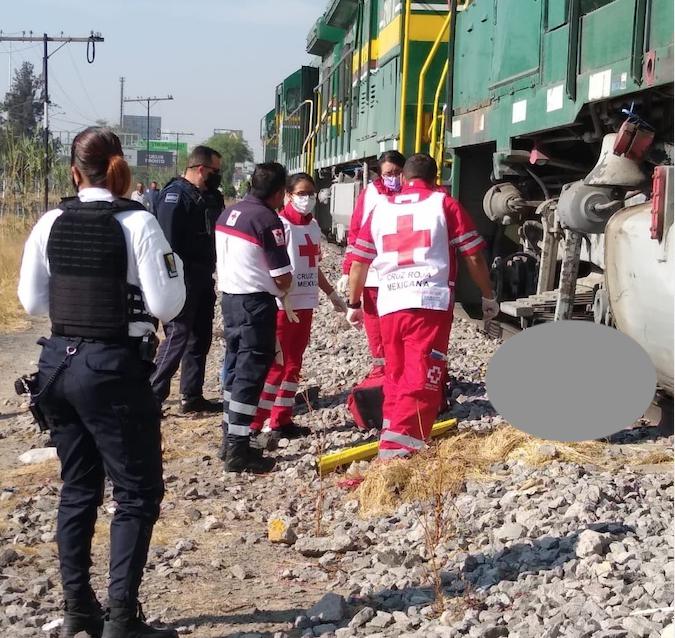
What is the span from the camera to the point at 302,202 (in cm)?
681

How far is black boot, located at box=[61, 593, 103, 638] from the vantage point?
3627 mm

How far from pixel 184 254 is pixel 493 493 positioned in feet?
10.5

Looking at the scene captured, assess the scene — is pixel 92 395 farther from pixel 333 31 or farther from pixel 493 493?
pixel 333 31

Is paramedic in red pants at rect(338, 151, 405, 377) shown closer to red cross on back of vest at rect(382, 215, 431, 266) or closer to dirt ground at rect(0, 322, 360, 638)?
red cross on back of vest at rect(382, 215, 431, 266)

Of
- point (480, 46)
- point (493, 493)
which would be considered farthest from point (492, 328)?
point (480, 46)

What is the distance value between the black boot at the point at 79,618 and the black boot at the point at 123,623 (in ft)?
0.36

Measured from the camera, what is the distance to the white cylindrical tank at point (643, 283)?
458 cm

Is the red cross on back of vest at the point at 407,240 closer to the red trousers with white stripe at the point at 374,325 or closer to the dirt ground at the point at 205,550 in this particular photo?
the red trousers with white stripe at the point at 374,325

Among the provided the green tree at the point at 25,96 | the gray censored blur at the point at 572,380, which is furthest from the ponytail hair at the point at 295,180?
the green tree at the point at 25,96

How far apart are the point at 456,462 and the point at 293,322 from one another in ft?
5.88

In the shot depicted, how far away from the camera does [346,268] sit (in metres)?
6.62

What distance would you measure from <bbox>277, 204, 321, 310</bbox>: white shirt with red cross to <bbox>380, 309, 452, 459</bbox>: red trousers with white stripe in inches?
51.4

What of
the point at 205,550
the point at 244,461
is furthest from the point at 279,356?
the point at 205,550

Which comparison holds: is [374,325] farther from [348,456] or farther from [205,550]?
[205,550]
